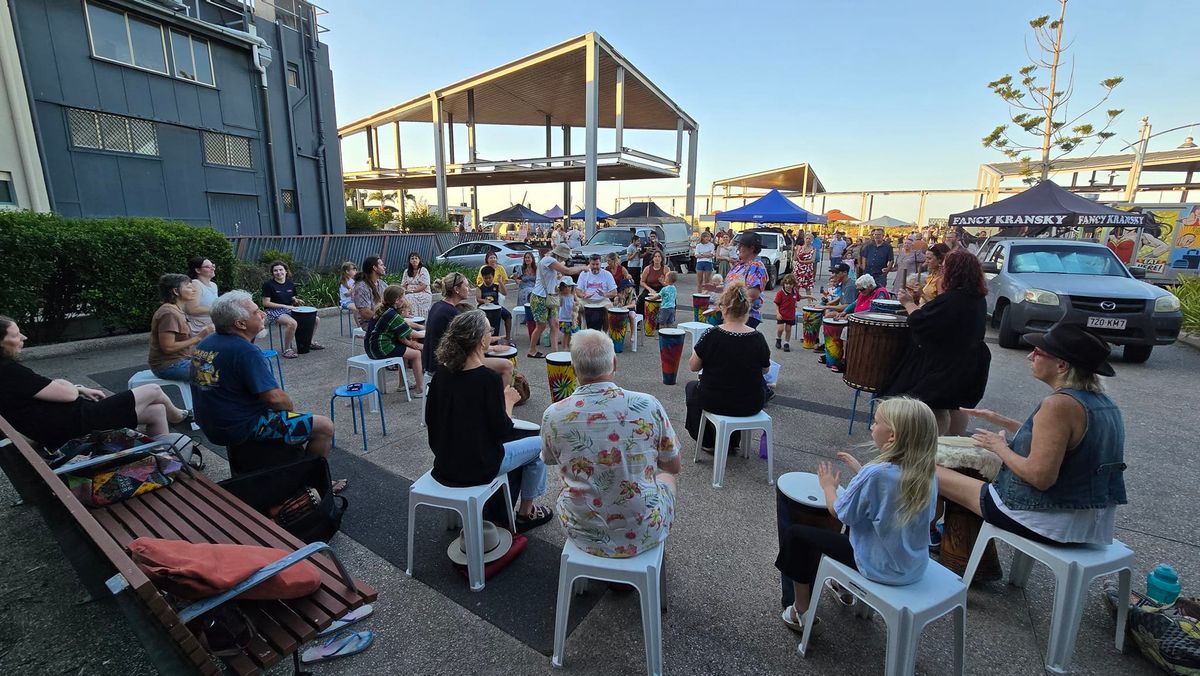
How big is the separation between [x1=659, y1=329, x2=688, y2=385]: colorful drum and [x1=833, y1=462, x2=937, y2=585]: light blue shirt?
3910mm

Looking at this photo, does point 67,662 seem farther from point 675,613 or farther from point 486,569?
point 675,613

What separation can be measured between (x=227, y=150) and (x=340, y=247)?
5.45 m

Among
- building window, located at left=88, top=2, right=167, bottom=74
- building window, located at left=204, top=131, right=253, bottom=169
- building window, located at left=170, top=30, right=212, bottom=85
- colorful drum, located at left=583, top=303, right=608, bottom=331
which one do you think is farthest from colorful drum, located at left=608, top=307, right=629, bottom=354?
building window, located at left=170, top=30, right=212, bottom=85

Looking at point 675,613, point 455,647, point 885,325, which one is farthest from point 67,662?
point 885,325

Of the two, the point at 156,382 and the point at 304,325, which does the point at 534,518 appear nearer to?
the point at 156,382

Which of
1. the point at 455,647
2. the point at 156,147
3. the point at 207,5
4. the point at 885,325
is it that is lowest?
the point at 455,647

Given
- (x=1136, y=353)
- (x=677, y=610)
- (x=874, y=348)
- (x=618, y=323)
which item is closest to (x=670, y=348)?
(x=618, y=323)

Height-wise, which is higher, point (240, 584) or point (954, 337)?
point (954, 337)

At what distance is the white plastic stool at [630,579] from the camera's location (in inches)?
80.7

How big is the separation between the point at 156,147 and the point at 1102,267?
812 inches

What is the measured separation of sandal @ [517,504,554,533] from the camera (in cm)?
319

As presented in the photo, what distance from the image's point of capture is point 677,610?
2.53 meters

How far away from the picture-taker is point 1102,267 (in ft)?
26.2

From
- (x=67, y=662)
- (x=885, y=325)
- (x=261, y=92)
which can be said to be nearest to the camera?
(x=67, y=662)
